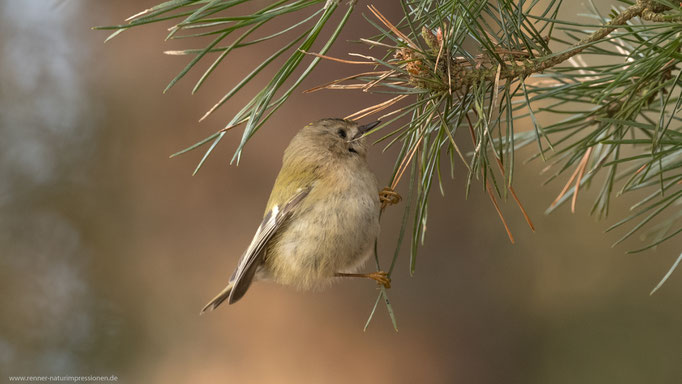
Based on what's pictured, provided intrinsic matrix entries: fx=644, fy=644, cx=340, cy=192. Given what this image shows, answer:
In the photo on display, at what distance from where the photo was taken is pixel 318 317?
1.81 m

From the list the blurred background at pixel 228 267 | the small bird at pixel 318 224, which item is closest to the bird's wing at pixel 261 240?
the small bird at pixel 318 224

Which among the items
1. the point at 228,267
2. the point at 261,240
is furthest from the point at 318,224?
the point at 228,267

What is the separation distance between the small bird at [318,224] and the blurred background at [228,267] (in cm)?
70

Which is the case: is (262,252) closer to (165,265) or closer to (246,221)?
(246,221)

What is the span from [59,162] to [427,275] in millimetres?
1199

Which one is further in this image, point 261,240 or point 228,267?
A: point 228,267

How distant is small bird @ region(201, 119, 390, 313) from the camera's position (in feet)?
3.15

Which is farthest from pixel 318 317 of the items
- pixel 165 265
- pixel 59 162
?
pixel 59 162

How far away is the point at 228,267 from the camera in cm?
183

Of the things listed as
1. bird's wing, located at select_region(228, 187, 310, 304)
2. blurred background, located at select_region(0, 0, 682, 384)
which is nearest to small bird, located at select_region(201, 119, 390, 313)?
bird's wing, located at select_region(228, 187, 310, 304)

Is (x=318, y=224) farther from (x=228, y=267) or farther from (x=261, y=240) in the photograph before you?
(x=228, y=267)

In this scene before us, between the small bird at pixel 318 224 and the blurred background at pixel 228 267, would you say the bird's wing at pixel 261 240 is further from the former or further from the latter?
the blurred background at pixel 228 267

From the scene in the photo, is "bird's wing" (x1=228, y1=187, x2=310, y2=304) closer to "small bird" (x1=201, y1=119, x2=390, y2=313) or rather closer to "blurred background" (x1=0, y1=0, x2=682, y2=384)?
"small bird" (x1=201, y1=119, x2=390, y2=313)

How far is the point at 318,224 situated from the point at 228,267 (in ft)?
2.99
